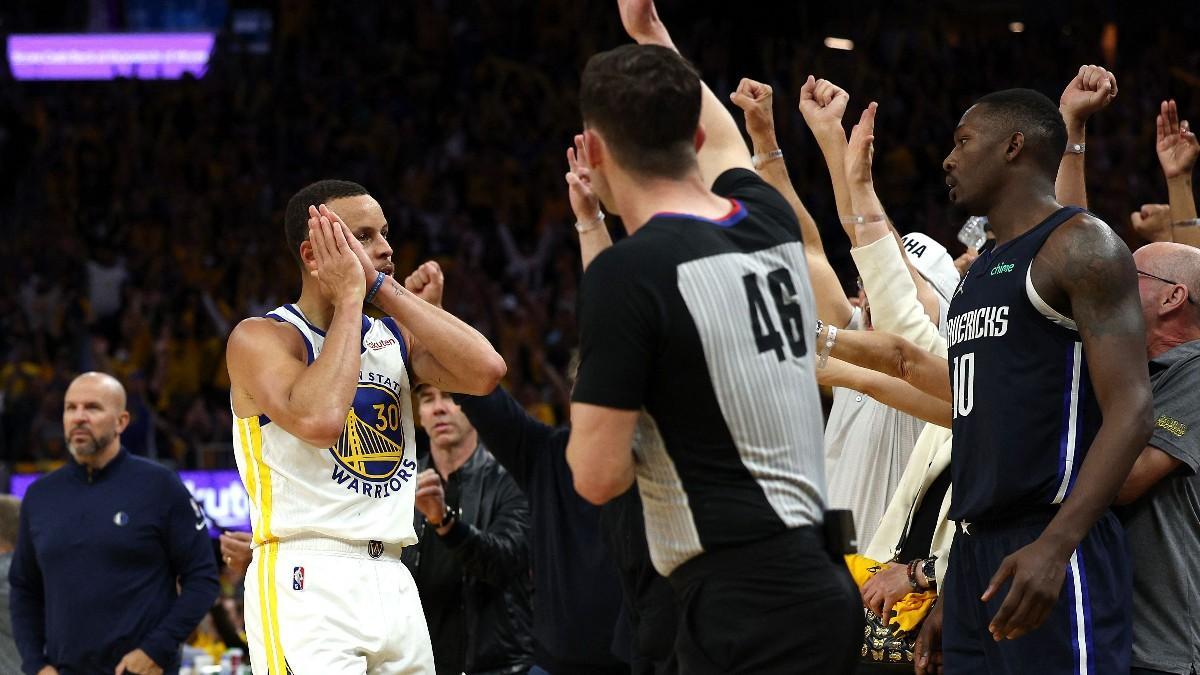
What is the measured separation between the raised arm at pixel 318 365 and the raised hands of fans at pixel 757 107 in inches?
52.5

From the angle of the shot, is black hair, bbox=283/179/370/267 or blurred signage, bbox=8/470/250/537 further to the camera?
blurred signage, bbox=8/470/250/537

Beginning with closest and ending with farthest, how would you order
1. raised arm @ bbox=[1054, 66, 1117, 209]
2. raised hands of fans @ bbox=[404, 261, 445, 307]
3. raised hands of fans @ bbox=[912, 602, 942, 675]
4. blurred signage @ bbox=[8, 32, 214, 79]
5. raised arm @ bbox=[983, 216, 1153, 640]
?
raised arm @ bbox=[983, 216, 1153, 640]
raised hands of fans @ bbox=[912, 602, 942, 675]
raised arm @ bbox=[1054, 66, 1117, 209]
raised hands of fans @ bbox=[404, 261, 445, 307]
blurred signage @ bbox=[8, 32, 214, 79]

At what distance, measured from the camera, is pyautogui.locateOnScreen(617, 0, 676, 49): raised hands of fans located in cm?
405

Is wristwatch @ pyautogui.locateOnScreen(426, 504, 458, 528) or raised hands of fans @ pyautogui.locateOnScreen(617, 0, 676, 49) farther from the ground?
raised hands of fans @ pyautogui.locateOnScreen(617, 0, 676, 49)

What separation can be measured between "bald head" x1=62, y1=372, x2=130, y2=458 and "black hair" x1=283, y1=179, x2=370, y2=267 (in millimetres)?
3314

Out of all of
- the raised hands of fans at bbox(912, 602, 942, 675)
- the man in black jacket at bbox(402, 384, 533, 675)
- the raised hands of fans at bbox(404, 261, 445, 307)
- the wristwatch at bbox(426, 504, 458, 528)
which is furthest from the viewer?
the man in black jacket at bbox(402, 384, 533, 675)

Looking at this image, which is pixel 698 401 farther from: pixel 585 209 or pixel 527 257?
pixel 527 257

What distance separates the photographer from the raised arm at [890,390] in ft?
16.0

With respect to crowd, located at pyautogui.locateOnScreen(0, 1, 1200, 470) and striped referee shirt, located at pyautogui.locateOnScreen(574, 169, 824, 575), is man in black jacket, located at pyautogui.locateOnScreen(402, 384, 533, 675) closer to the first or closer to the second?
striped referee shirt, located at pyautogui.locateOnScreen(574, 169, 824, 575)

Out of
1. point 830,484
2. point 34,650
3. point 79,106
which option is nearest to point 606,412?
point 830,484

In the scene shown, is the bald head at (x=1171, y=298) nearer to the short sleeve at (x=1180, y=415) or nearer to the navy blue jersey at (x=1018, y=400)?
the short sleeve at (x=1180, y=415)

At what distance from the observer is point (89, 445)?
311 inches

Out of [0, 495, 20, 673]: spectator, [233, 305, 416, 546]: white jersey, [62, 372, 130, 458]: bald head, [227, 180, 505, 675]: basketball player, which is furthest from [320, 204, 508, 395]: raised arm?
[0, 495, 20, 673]: spectator

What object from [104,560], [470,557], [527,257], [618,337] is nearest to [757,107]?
[618,337]
